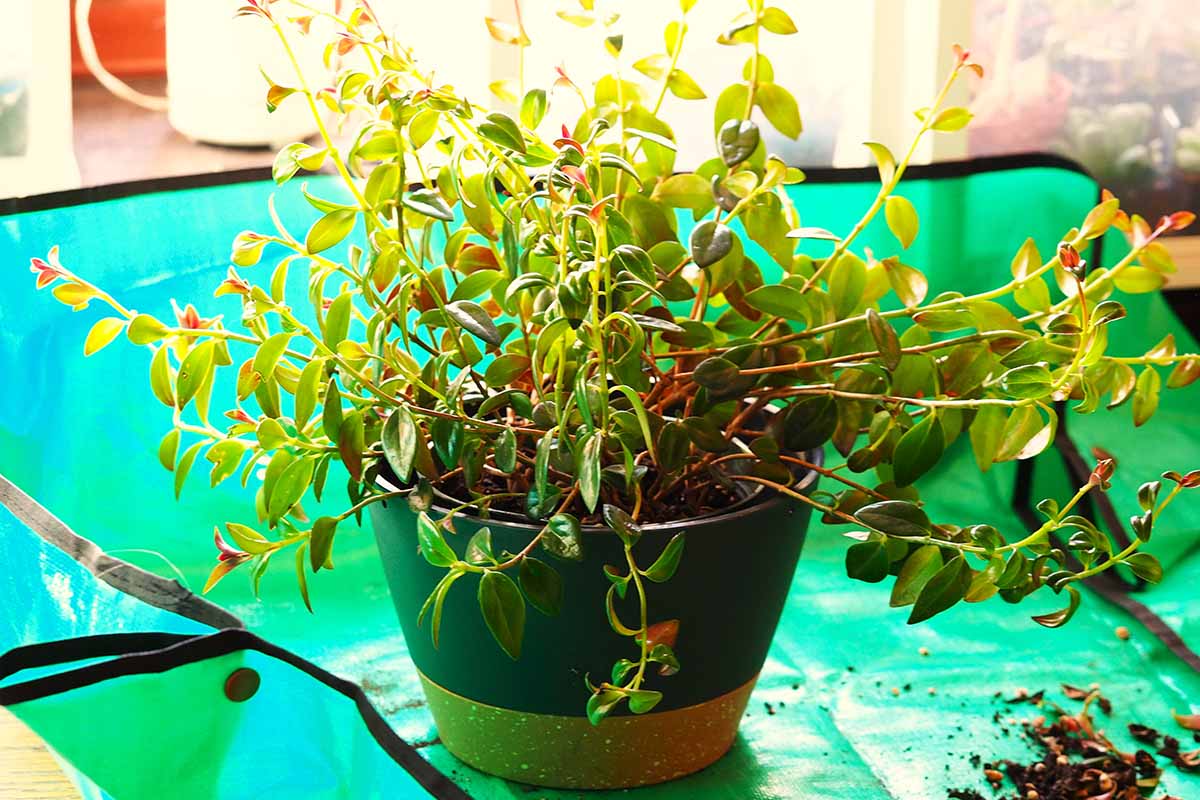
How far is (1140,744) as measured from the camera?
952 millimetres

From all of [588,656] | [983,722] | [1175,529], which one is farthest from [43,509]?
[1175,529]

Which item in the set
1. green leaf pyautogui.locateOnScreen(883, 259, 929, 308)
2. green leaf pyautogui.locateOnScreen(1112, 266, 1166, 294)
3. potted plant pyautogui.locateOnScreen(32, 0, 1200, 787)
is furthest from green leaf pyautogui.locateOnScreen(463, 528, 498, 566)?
green leaf pyautogui.locateOnScreen(1112, 266, 1166, 294)

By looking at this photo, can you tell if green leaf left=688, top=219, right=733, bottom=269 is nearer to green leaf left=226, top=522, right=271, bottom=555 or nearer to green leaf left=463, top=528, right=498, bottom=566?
green leaf left=463, top=528, right=498, bottom=566

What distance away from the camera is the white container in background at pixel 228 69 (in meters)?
1.04

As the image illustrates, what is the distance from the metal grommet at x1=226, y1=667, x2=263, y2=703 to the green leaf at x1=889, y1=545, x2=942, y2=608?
17.5 inches

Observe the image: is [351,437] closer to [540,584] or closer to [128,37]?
[540,584]

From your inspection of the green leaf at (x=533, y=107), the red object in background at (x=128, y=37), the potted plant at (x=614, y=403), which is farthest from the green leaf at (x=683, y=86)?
the red object in background at (x=128, y=37)

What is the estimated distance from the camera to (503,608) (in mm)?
693

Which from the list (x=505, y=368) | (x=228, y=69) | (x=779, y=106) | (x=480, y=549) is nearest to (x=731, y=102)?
(x=779, y=106)

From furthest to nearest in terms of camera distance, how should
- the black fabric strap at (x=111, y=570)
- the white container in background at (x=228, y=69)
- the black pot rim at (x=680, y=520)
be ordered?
the white container in background at (x=228, y=69)
the black fabric strap at (x=111, y=570)
the black pot rim at (x=680, y=520)

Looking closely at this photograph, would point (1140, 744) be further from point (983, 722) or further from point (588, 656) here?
point (588, 656)

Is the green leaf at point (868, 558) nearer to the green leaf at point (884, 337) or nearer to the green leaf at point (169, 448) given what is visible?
the green leaf at point (884, 337)

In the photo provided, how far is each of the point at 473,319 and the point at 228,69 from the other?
479 mm

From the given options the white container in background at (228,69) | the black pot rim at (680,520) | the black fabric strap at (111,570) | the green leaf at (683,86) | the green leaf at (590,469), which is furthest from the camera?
the white container in background at (228,69)
